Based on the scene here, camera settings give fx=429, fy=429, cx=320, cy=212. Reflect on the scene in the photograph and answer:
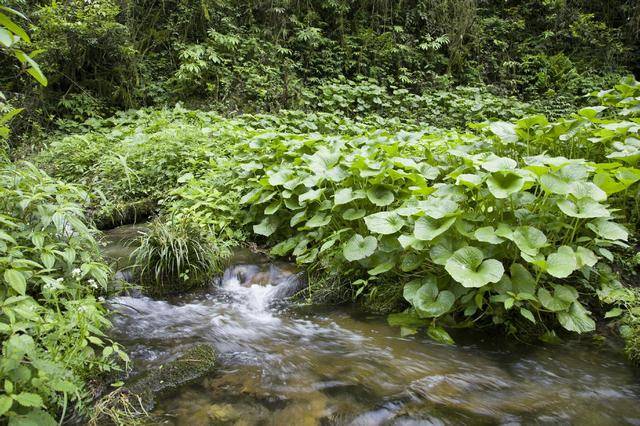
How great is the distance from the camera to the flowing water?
219 centimetres

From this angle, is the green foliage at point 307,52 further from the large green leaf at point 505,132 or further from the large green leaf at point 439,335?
the large green leaf at point 439,335

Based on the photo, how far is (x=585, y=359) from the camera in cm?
274

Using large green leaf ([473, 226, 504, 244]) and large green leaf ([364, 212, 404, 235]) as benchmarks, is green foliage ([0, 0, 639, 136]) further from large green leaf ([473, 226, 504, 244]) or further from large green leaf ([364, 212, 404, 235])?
large green leaf ([473, 226, 504, 244])

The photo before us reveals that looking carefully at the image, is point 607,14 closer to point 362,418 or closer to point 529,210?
point 529,210

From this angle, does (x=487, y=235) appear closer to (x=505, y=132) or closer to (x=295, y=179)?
(x=505, y=132)

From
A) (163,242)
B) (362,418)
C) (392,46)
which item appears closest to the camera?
(362,418)

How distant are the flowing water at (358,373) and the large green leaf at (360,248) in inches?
19.2

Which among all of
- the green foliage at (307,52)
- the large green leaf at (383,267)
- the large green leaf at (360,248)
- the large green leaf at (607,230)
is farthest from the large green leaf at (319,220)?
the green foliage at (307,52)

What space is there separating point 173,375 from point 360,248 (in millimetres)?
1622

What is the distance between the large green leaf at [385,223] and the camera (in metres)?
3.17

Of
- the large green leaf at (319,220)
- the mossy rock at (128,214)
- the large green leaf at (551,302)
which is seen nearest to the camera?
the large green leaf at (551,302)

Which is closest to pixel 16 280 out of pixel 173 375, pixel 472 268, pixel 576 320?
pixel 173 375

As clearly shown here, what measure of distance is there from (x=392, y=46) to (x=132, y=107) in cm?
685

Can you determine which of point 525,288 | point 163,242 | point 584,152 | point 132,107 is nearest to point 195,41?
point 132,107
